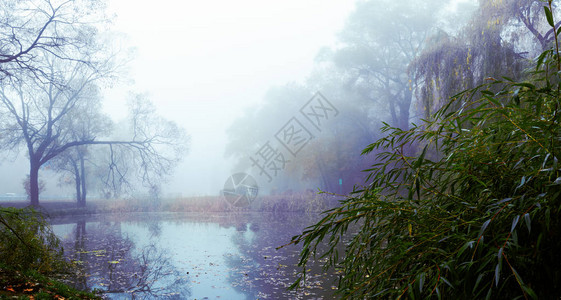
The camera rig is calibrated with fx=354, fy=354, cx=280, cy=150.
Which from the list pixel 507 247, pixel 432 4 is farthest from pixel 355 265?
pixel 432 4

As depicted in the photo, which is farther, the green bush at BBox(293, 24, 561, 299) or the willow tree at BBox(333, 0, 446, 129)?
the willow tree at BBox(333, 0, 446, 129)

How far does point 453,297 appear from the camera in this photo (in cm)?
152

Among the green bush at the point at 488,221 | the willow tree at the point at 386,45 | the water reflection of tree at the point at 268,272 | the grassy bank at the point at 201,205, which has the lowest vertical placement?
the water reflection of tree at the point at 268,272

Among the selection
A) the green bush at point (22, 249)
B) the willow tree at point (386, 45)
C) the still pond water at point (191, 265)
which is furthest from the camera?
the willow tree at point (386, 45)

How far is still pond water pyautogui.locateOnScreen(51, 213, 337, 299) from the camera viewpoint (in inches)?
223

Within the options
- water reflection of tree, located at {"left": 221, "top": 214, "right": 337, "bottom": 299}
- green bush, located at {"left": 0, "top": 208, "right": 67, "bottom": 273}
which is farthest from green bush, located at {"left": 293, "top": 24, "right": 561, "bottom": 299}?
green bush, located at {"left": 0, "top": 208, "right": 67, "bottom": 273}

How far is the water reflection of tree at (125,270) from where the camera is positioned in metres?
5.73

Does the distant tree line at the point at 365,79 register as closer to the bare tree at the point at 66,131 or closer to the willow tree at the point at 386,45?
the willow tree at the point at 386,45

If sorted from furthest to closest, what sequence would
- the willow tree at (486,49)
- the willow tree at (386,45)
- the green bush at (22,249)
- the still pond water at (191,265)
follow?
the willow tree at (386,45)
the willow tree at (486,49)
the still pond water at (191,265)
the green bush at (22,249)

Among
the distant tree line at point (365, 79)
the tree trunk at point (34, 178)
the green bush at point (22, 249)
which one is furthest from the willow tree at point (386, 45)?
the green bush at point (22, 249)

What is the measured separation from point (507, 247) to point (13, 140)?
21486mm

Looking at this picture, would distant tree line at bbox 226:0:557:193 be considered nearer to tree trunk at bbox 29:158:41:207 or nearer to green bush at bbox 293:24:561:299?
tree trunk at bbox 29:158:41:207

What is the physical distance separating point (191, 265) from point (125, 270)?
51.2 inches

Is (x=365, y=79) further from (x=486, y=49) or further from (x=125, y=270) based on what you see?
(x=125, y=270)
